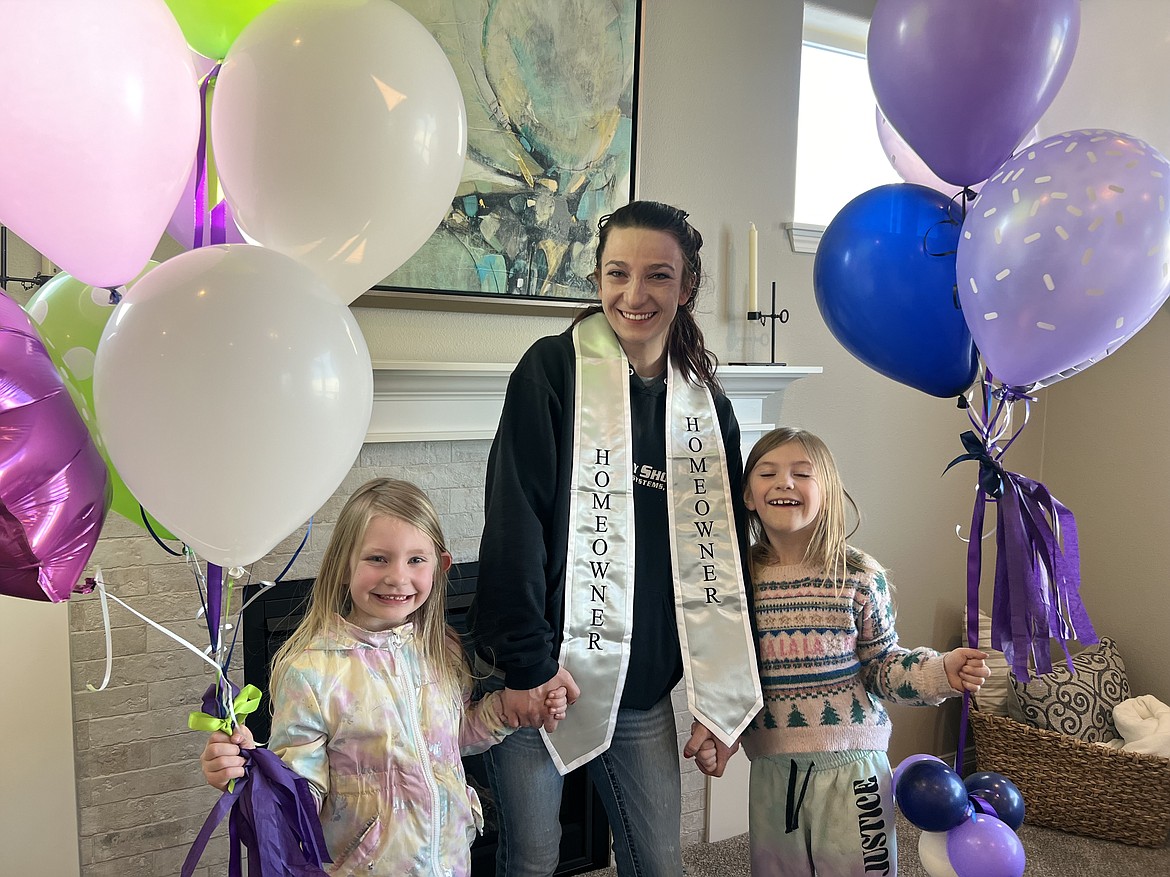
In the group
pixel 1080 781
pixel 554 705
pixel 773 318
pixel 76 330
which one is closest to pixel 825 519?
pixel 554 705

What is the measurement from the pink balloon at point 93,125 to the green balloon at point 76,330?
0.13 m

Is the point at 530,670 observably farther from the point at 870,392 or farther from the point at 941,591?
the point at 941,591

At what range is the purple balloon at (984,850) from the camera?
1.33 m

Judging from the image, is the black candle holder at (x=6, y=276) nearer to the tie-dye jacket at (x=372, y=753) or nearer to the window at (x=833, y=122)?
the tie-dye jacket at (x=372, y=753)

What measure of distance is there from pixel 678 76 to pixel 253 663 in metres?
1.70

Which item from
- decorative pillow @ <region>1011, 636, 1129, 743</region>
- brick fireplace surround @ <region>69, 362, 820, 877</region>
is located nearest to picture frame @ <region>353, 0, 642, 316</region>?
brick fireplace surround @ <region>69, 362, 820, 877</region>

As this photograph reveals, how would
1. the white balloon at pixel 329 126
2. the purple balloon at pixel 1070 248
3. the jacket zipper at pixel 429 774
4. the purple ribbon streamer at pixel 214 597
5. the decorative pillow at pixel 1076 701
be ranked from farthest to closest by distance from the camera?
the decorative pillow at pixel 1076 701 < the jacket zipper at pixel 429 774 < the purple balloon at pixel 1070 248 < the purple ribbon streamer at pixel 214 597 < the white balloon at pixel 329 126

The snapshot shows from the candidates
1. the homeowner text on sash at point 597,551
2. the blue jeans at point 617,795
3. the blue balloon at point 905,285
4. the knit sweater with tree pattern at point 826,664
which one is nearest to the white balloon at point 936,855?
the knit sweater with tree pattern at point 826,664

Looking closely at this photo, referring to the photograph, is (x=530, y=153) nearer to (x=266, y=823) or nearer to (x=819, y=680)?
(x=819, y=680)

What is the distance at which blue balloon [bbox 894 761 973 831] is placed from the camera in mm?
1348

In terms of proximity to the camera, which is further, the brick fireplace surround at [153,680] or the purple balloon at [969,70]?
the brick fireplace surround at [153,680]

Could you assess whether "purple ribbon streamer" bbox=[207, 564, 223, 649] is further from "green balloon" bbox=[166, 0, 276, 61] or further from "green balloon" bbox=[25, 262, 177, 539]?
"green balloon" bbox=[166, 0, 276, 61]

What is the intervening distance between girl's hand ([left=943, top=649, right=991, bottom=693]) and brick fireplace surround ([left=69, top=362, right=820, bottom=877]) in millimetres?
1082

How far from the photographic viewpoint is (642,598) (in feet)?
4.82
